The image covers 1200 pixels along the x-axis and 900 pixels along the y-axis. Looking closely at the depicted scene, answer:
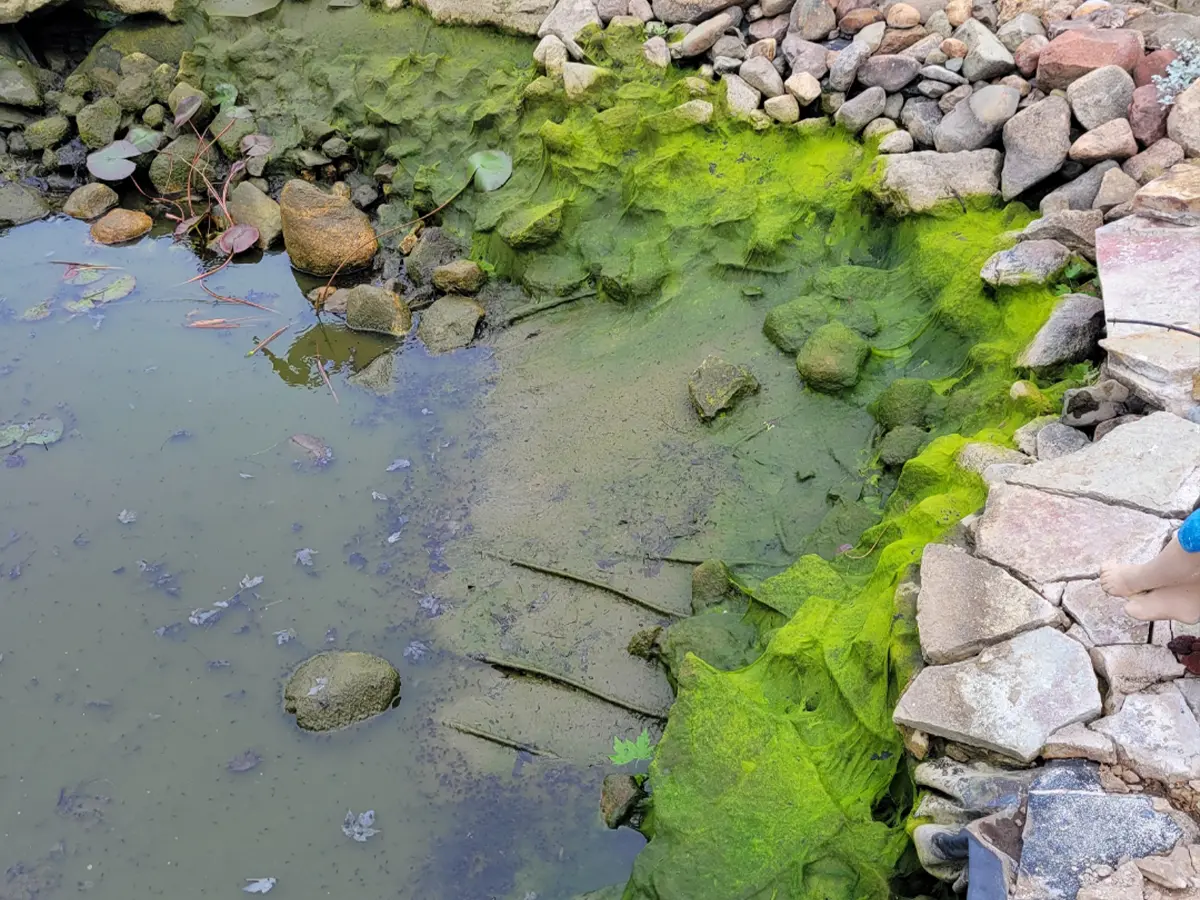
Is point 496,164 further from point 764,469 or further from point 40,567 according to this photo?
point 40,567

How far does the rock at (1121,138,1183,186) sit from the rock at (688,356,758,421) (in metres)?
2.00

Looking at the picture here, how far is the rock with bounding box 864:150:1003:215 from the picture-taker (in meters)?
4.76

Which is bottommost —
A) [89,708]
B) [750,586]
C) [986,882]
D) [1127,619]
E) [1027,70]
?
[89,708]

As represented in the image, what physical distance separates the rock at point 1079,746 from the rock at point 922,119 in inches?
138

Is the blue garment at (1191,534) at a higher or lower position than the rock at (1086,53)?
lower

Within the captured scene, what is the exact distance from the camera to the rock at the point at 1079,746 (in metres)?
2.51

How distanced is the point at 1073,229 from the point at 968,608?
2191 millimetres

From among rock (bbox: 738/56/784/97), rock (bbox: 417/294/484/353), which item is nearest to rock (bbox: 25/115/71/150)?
rock (bbox: 417/294/484/353)

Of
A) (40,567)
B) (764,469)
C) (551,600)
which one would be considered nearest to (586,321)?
(764,469)

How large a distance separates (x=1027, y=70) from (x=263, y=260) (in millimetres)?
4901

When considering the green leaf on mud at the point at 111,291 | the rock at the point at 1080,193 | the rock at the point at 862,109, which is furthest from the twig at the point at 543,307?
the green leaf on mud at the point at 111,291

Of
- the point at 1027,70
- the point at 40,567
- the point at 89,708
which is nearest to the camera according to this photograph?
the point at 89,708

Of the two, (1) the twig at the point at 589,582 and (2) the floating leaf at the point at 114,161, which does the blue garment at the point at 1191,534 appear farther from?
(2) the floating leaf at the point at 114,161

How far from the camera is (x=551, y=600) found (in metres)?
4.25
